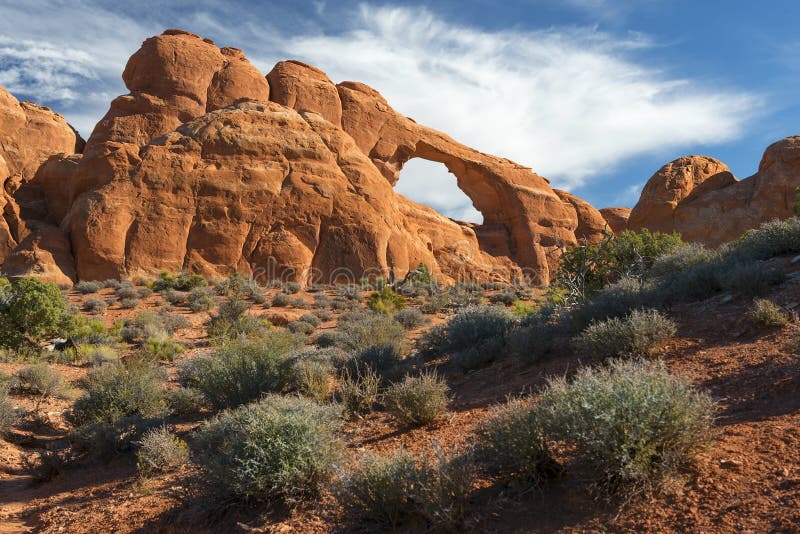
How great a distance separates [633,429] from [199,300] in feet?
65.2

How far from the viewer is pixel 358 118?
38906 mm

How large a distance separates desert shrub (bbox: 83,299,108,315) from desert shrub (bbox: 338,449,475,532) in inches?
734

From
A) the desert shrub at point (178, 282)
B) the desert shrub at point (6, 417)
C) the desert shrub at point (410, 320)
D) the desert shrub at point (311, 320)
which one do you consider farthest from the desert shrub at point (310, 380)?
the desert shrub at point (178, 282)

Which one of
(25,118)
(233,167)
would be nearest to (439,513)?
(233,167)

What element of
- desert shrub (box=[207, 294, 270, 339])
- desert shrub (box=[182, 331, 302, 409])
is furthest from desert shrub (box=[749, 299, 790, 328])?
desert shrub (box=[207, 294, 270, 339])

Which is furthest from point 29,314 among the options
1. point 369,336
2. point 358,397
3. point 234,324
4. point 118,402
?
point 358,397

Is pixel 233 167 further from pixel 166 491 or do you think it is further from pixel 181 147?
pixel 166 491

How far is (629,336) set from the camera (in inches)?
259

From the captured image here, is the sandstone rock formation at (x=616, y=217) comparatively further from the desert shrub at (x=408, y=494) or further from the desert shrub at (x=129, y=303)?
the desert shrub at (x=408, y=494)

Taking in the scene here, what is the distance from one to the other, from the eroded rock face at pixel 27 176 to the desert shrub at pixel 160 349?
14.5 metres

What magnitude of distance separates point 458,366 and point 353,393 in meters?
2.07

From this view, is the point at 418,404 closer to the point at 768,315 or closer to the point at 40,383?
the point at 768,315

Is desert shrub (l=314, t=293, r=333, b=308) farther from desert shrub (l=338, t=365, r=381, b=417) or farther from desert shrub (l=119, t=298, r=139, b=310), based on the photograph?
desert shrub (l=338, t=365, r=381, b=417)

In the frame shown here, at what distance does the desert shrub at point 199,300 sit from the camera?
20547 mm
